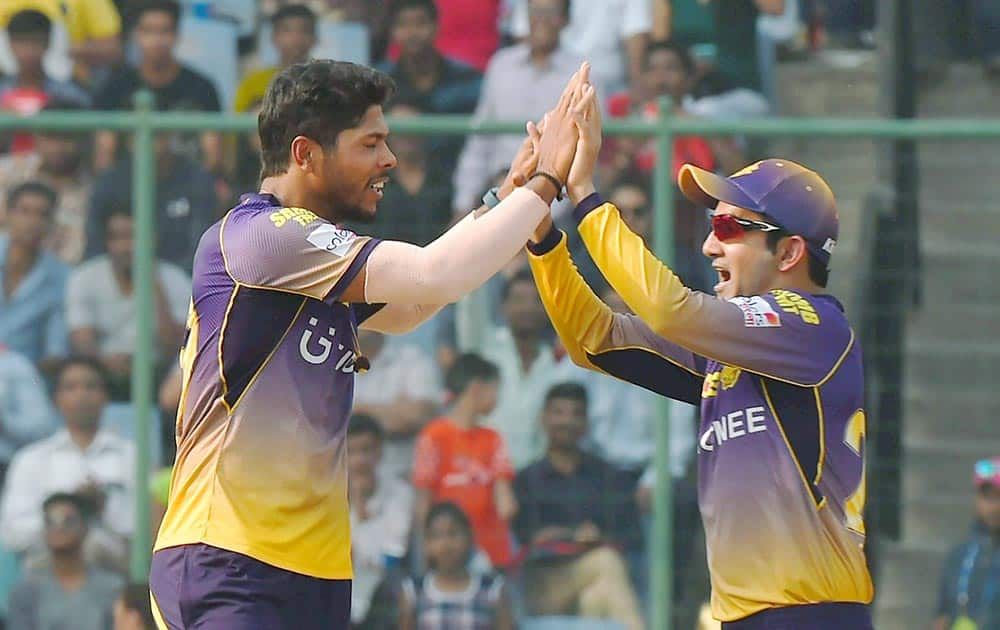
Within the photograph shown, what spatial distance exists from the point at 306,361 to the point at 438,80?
181 inches

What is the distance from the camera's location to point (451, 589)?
6973mm

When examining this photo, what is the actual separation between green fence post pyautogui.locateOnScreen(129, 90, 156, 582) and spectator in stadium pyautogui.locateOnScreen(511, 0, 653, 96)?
7.28 feet

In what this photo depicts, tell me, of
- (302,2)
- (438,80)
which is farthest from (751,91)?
(302,2)

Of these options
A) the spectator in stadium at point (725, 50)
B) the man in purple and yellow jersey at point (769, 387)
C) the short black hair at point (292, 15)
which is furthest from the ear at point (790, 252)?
the short black hair at point (292, 15)

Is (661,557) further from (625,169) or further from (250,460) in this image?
(250,460)

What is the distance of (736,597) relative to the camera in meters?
4.44

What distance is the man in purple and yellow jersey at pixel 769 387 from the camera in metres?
4.36

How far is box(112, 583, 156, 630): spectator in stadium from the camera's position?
21.5 ft

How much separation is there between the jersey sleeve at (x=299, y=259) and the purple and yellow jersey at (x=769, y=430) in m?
0.69

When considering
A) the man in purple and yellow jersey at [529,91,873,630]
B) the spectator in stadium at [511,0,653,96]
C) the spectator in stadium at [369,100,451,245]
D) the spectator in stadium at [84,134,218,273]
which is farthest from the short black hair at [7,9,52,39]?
the man in purple and yellow jersey at [529,91,873,630]

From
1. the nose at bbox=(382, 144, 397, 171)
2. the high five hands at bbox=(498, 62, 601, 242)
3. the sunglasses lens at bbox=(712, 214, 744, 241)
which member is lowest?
the sunglasses lens at bbox=(712, 214, 744, 241)

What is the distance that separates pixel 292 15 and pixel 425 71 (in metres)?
0.75

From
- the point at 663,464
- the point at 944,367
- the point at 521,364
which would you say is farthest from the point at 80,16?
the point at 944,367

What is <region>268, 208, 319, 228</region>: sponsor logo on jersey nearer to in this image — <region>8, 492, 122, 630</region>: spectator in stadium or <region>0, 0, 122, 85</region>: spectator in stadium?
<region>8, 492, 122, 630</region>: spectator in stadium
